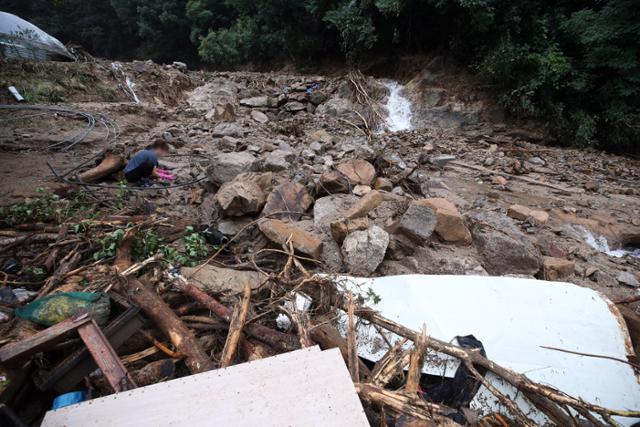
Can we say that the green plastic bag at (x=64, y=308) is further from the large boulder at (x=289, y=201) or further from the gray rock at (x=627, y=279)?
the gray rock at (x=627, y=279)

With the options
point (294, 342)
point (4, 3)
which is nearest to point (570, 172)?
point (294, 342)

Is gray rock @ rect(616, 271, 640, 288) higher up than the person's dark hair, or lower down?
A: lower down

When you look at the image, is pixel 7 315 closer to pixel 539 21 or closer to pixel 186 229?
pixel 186 229

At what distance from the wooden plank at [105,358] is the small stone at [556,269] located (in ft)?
9.69

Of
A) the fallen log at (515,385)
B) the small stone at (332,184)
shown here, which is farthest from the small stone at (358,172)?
the fallen log at (515,385)

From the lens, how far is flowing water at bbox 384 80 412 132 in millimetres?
8312

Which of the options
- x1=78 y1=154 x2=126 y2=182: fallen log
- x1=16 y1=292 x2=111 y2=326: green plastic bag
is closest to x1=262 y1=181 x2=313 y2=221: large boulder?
x1=16 y1=292 x2=111 y2=326: green plastic bag

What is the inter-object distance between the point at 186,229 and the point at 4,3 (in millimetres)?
30191

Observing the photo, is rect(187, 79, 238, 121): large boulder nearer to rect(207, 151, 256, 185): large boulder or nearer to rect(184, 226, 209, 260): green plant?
rect(207, 151, 256, 185): large boulder

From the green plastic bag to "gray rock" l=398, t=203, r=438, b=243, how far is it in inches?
81.6

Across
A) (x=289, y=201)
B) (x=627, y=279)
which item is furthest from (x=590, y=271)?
(x=289, y=201)

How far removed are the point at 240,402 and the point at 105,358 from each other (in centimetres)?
71

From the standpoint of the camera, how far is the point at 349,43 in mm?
9773

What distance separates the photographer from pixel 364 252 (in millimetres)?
2166
